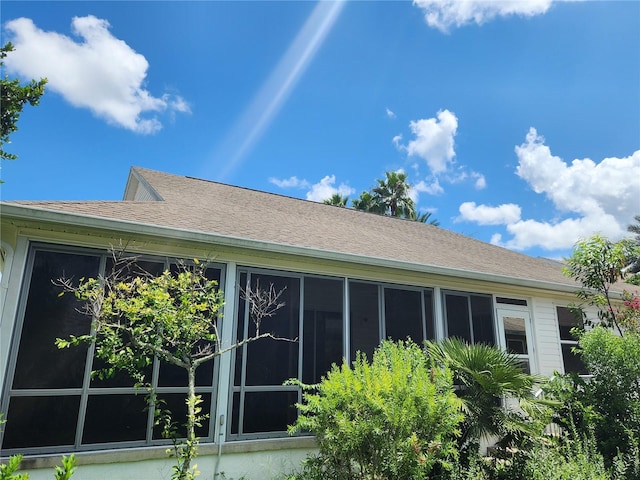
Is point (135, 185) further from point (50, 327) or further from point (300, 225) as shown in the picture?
point (50, 327)

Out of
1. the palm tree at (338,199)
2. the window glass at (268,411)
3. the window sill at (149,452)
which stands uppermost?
the palm tree at (338,199)

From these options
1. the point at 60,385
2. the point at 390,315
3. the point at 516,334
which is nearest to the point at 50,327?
the point at 60,385

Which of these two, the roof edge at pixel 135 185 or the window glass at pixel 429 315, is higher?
the roof edge at pixel 135 185

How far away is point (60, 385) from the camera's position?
Answer: 15.8ft

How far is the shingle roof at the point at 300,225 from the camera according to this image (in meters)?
5.91

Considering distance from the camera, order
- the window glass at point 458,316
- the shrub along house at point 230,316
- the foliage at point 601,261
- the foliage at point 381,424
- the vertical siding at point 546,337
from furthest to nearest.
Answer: the vertical siding at point 546,337, the foliage at point 601,261, the window glass at point 458,316, the shrub along house at point 230,316, the foliage at point 381,424

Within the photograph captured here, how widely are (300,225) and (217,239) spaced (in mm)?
3148

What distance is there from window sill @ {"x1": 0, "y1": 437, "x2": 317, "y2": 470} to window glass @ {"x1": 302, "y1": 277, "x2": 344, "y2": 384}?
99cm

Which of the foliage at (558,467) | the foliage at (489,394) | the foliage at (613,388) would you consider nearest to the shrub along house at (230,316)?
the foliage at (489,394)

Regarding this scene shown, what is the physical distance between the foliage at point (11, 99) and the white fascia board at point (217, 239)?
8.21 metres

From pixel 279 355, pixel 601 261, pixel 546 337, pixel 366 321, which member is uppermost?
pixel 601 261

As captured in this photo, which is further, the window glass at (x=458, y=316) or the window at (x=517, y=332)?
the window at (x=517, y=332)

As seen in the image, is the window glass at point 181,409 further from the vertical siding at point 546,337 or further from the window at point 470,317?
the vertical siding at point 546,337

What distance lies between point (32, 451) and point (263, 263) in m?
3.48
